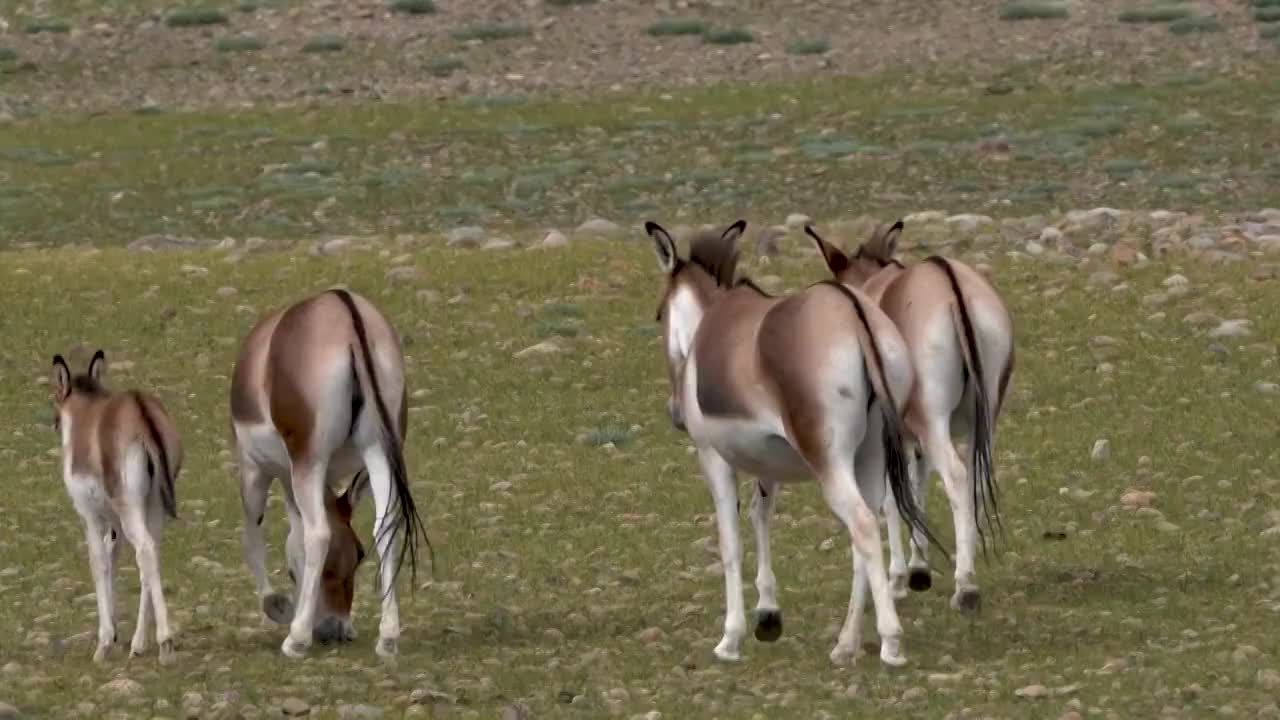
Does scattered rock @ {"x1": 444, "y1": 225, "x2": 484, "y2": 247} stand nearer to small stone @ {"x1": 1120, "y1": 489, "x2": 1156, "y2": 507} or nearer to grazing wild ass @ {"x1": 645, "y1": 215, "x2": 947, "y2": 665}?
small stone @ {"x1": 1120, "y1": 489, "x2": 1156, "y2": 507}

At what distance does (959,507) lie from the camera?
41.9ft

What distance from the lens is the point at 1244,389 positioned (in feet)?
59.8

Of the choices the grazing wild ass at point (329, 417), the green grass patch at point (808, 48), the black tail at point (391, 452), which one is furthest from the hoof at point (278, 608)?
the green grass patch at point (808, 48)

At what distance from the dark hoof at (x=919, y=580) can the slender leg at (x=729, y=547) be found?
5.33ft

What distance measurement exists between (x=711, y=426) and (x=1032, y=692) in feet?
6.27

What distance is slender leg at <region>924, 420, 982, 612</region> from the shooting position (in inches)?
496

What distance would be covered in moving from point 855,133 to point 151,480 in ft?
74.2

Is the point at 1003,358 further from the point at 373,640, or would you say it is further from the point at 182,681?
the point at 182,681

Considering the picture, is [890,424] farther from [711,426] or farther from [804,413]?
[711,426]

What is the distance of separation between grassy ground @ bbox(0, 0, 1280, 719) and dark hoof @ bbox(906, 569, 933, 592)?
0.06 meters

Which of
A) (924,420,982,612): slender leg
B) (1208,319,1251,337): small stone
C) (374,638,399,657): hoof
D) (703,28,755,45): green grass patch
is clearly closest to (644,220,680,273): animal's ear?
(924,420,982,612): slender leg

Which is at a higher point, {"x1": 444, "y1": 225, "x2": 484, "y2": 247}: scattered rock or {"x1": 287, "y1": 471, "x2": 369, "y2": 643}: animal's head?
{"x1": 287, "y1": 471, "x2": 369, "y2": 643}: animal's head

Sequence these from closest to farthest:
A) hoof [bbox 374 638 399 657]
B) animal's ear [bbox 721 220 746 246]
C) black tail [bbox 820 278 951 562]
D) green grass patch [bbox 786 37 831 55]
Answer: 1. black tail [bbox 820 278 951 562]
2. hoof [bbox 374 638 399 657]
3. animal's ear [bbox 721 220 746 246]
4. green grass patch [bbox 786 37 831 55]

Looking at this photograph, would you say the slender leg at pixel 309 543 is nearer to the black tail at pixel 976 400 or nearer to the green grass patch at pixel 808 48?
the black tail at pixel 976 400
